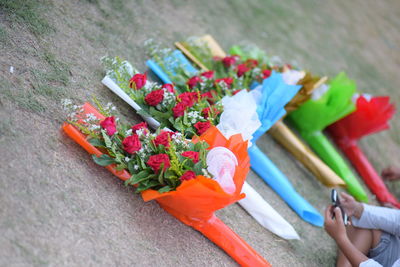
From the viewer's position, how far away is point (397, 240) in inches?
99.4

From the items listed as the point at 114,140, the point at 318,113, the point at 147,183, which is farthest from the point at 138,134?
the point at 318,113

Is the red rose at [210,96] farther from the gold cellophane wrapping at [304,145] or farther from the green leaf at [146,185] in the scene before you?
the green leaf at [146,185]

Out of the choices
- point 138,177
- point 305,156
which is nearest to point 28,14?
point 138,177

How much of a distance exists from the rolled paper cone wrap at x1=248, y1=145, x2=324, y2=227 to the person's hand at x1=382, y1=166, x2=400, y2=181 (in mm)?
1158

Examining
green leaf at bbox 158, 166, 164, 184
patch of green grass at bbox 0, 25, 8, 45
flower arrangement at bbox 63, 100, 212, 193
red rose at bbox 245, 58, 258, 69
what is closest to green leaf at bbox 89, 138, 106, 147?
flower arrangement at bbox 63, 100, 212, 193

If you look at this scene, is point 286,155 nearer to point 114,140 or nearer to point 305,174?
point 305,174

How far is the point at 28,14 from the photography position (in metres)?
2.56

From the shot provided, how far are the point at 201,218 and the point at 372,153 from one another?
273cm

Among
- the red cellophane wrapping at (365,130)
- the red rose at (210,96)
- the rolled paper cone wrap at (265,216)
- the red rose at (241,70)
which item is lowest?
the red cellophane wrapping at (365,130)

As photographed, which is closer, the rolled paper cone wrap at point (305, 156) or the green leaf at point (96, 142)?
the green leaf at point (96, 142)

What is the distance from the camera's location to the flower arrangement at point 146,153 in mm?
1974

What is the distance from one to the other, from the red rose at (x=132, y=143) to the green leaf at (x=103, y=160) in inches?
4.3

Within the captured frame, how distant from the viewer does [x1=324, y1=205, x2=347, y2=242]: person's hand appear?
8.13 ft

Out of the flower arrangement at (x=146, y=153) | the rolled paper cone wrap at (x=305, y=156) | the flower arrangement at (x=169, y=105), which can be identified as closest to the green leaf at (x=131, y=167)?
the flower arrangement at (x=146, y=153)
